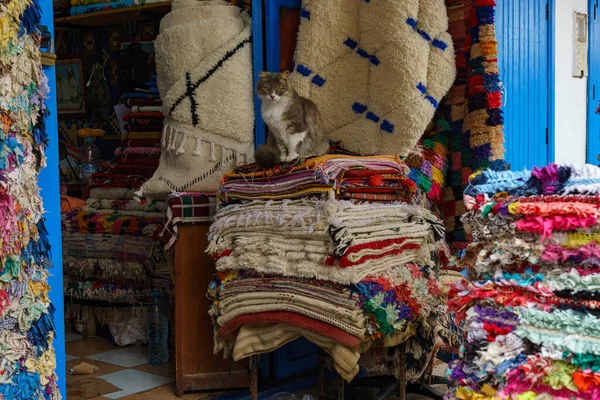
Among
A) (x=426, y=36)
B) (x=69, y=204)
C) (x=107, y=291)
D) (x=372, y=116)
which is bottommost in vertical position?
(x=107, y=291)

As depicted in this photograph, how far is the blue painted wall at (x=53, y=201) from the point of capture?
7.09 ft

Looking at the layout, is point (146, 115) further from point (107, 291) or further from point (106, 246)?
point (107, 291)

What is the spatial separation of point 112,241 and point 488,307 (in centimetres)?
328

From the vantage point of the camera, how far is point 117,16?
211 inches

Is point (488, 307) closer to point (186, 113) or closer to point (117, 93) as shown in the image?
point (186, 113)

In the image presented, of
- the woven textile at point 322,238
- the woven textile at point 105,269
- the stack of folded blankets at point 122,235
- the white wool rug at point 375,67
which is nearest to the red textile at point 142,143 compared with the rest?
the stack of folded blankets at point 122,235

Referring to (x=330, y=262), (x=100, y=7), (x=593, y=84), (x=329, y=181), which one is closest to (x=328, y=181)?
(x=329, y=181)

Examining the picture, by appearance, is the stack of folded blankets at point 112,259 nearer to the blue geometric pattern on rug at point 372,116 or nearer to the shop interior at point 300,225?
the shop interior at point 300,225

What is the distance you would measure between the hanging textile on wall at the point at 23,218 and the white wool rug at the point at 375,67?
173cm

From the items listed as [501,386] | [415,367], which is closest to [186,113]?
[415,367]

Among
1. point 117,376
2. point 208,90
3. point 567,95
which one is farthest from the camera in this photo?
point 567,95

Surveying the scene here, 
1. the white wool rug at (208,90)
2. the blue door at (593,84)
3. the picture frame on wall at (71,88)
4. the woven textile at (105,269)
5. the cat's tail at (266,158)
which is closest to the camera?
the cat's tail at (266,158)

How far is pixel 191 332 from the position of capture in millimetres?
3326

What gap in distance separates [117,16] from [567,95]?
331 centimetres
